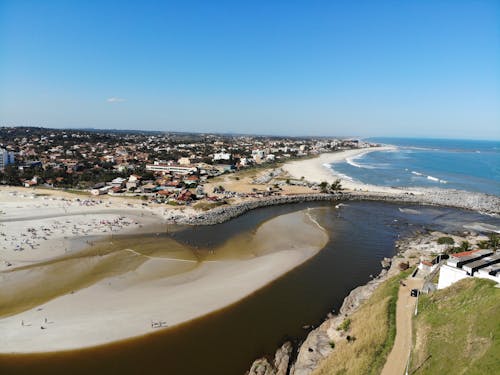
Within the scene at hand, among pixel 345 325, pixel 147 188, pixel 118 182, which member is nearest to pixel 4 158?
pixel 118 182

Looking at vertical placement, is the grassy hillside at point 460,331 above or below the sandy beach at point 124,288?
above

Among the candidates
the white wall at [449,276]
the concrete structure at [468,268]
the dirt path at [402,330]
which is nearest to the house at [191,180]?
the dirt path at [402,330]

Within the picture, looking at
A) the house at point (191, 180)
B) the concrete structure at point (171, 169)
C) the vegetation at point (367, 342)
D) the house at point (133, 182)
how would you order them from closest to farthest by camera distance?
the vegetation at point (367, 342) → the house at point (133, 182) → the house at point (191, 180) → the concrete structure at point (171, 169)

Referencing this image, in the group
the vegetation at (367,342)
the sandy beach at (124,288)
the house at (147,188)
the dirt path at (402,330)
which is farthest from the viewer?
the house at (147,188)

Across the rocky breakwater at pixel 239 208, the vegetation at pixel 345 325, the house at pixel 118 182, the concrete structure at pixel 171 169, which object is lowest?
the vegetation at pixel 345 325

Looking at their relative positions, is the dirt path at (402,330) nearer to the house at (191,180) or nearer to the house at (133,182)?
the house at (191,180)

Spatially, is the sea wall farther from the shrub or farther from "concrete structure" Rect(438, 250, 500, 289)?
"concrete structure" Rect(438, 250, 500, 289)

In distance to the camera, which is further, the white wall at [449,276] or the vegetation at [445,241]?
the vegetation at [445,241]
